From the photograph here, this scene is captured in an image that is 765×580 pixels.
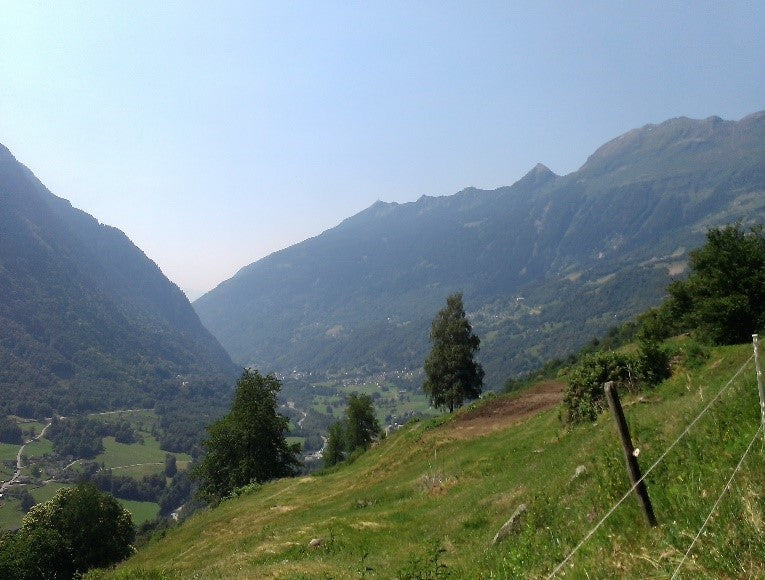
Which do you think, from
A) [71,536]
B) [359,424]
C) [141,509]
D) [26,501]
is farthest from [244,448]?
[26,501]

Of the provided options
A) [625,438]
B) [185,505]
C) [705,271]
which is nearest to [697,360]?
[705,271]

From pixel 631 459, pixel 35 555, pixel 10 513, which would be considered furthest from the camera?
pixel 10 513

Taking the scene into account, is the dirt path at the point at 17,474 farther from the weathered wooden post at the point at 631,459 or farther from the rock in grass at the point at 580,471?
the weathered wooden post at the point at 631,459

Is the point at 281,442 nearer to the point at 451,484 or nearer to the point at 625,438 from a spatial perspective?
the point at 451,484

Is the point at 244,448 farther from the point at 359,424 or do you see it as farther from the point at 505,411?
the point at 505,411

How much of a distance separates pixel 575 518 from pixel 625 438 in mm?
3014

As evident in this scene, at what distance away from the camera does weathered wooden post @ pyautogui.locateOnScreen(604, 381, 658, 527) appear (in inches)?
309

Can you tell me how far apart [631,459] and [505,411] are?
107ft

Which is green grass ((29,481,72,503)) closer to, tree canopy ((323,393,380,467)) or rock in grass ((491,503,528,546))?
tree canopy ((323,393,380,467))

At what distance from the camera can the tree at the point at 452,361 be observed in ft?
186

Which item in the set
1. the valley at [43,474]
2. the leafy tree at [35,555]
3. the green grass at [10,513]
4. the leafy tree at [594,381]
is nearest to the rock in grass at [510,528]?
the leafy tree at [594,381]

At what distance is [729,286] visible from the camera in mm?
31453

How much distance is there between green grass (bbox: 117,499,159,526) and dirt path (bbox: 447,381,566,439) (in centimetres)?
14386

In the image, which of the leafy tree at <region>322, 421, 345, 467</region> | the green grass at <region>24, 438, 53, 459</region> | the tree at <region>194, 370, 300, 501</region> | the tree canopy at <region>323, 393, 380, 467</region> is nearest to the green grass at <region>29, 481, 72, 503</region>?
the green grass at <region>24, 438, 53, 459</region>
